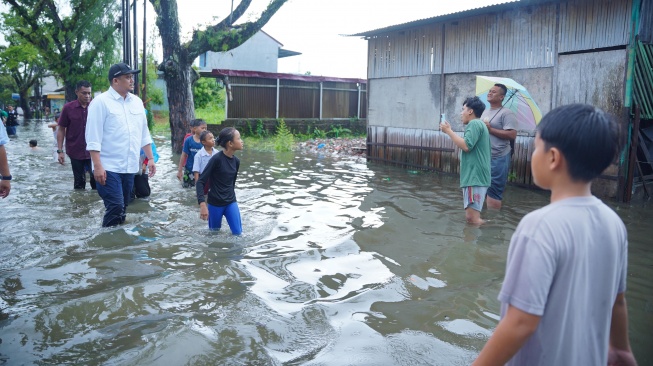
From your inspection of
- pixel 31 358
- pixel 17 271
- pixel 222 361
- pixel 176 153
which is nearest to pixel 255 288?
pixel 222 361

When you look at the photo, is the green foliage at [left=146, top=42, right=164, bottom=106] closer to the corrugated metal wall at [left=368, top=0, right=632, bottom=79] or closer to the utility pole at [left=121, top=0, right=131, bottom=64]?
the utility pole at [left=121, top=0, right=131, bottom=64]

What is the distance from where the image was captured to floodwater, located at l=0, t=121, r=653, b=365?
→ 3.62m

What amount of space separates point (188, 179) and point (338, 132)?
604 inches

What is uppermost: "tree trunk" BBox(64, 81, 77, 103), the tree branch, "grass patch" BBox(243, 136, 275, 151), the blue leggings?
the tree branch

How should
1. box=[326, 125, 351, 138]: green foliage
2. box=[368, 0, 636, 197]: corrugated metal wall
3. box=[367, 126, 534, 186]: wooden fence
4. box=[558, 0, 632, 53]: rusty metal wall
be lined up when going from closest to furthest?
box=[558, 0, 632, 53]: rusty metal wall < box=[368, 0, 636, 197]: corrugated metal wall < box=[367, 126, 534, 186]: wooden fence < box=[326, 125, 351, 138]: green foliage

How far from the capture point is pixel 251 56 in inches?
1608

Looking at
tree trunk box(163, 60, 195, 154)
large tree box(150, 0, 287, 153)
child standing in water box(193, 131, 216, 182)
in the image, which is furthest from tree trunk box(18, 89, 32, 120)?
child standing in water box(193, 131, 216, 182)

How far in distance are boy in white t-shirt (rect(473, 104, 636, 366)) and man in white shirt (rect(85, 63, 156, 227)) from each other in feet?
16.9

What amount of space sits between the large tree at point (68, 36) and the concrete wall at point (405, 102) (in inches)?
571

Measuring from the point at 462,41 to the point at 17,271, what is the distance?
10395 millimetres

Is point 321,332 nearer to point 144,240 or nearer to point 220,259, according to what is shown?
point 220,259

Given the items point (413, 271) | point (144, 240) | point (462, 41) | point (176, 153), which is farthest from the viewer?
point (176, 153)

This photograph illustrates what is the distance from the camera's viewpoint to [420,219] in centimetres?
788

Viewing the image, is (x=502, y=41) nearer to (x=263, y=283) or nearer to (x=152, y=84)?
(x=263, y=283)
